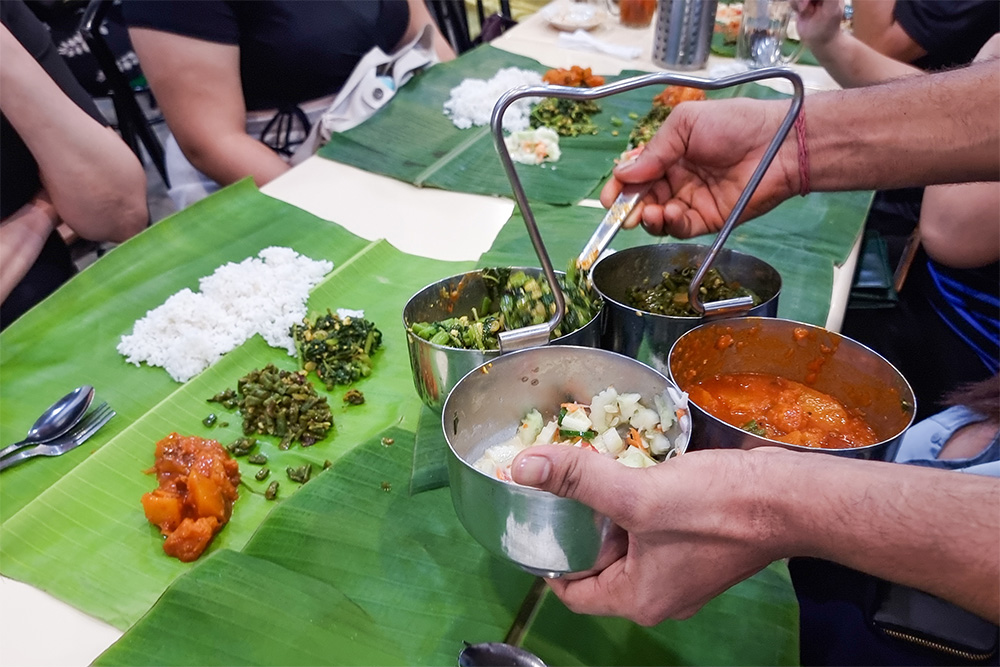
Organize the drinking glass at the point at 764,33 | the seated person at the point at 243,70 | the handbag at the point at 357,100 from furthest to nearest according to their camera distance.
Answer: the drinking glass at the point at 764,33 < the handbag at the point at 357,100 < the seated person at the point at 243,70

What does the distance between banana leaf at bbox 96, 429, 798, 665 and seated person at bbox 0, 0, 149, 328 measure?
1.45 metres

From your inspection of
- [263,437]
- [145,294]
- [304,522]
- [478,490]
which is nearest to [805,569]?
[478,490]

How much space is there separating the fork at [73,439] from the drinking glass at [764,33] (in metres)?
3.22

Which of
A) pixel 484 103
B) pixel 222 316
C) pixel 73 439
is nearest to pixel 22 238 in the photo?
pixel 222 316

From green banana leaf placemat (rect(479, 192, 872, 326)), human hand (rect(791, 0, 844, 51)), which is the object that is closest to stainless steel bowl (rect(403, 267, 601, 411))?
green banana leaf placemat (rect(479, 192, 872, 326))

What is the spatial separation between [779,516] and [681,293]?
2.08 feet

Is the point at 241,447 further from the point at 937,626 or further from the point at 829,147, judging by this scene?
the point at 829,147

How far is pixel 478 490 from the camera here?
0.94 meters

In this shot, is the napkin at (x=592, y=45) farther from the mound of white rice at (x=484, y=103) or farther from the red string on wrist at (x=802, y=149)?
the red string on wrist at (x=802, y=149)

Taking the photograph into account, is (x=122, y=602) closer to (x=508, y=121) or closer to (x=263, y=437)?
(x=263, y=437)

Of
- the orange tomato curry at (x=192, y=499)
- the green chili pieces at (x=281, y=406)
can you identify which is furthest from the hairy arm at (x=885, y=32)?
the orange tomato curry at (x=192, y=499)

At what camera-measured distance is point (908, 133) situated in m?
1.54

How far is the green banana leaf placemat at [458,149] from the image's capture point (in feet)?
8.25

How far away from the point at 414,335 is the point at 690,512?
0.67m
